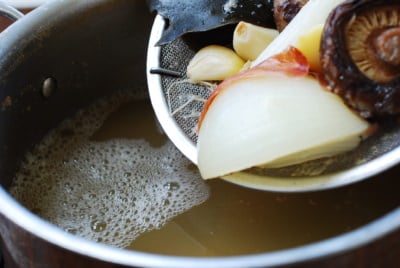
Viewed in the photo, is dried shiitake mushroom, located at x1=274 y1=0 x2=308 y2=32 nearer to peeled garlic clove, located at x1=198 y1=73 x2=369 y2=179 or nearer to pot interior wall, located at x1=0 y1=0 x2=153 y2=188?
peeled garlic clove, located at x1=198 y1=73 x2=369 y2=179

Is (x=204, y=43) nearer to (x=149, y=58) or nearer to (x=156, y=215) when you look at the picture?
(x=149, y=58)

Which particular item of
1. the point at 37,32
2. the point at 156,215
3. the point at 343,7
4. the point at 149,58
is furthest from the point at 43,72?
the point at 343,7

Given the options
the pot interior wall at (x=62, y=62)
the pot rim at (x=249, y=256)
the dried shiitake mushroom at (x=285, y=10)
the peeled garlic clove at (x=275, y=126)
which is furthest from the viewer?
the pot interior wall at (x=62, y=62)

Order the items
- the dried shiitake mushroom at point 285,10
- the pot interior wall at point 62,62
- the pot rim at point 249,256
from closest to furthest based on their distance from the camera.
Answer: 1. the pot rim at point 249,256
2. the dried shiitake mushroom at point 285,10
3. the pot interior wall at point 62,62

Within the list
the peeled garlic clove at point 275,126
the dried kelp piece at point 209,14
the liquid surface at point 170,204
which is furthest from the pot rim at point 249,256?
the dried kelp piece at point 209,14

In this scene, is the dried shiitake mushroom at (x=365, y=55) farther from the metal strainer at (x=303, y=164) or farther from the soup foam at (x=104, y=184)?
the soup foam at (x=104, y=184)

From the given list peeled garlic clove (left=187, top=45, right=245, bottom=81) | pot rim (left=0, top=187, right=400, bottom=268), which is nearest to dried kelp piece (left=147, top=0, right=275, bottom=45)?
peeled garlic clove (left=187, top=45, right=245, bottom=81)

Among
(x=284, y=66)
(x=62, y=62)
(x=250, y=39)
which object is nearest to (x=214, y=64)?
(x=250, y=39)
